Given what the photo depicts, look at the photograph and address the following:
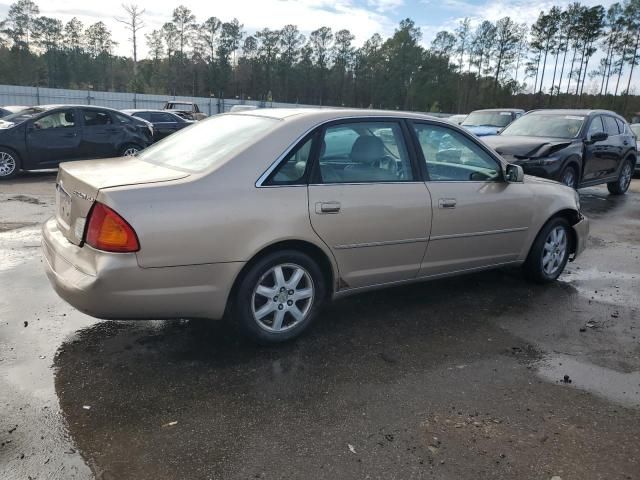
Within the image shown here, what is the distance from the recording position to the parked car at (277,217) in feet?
9.95

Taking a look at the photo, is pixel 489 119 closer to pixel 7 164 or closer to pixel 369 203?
pixel 7 164

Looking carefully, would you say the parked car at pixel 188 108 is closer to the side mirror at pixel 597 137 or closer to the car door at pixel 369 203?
the side mirror at pixel 597 137

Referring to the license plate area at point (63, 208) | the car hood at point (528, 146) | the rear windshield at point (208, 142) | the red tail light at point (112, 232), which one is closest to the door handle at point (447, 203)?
the rear windshield at point (208, 142)

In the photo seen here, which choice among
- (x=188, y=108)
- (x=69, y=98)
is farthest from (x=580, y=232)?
(x=69, y=98)

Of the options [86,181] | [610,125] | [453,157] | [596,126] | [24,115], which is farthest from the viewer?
[24,115]

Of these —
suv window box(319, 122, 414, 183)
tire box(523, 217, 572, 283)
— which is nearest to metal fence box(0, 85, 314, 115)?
tire box(523, 217, 572, 283)

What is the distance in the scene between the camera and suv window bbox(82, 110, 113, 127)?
11.4m

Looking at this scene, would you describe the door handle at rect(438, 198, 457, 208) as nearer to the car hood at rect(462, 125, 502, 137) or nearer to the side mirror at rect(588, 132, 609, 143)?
the side mirror at rect(588, 132, 609, 143)

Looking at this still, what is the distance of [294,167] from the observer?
3541mm

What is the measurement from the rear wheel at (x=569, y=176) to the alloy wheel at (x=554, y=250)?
4402 millimetres

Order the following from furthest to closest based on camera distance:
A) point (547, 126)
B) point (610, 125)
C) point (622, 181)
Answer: point (622, 181) < point (610, 125) < point (547, 126)

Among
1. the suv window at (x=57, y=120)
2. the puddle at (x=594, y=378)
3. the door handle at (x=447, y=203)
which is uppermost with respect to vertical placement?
the suv window at (x=57, y=120)

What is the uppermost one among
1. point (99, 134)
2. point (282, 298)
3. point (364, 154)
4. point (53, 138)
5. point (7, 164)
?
point (364, 154)

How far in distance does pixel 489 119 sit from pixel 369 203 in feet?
39.9
